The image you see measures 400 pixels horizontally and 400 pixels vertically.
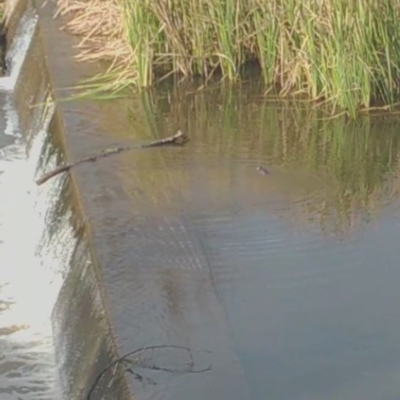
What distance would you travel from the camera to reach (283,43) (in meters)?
6.45

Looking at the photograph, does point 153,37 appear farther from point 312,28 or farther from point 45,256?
point 45,256

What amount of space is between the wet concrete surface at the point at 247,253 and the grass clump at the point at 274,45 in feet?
0.97

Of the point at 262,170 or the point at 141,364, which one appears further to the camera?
the point at 262,170

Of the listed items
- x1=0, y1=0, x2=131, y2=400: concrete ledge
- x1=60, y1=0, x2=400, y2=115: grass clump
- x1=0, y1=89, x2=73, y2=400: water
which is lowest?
x1=0, y1=89, x2=73, y2=400: water

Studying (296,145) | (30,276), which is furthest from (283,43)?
(30,276)

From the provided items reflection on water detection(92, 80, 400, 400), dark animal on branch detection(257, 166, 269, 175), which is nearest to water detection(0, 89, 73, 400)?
reflection on water detection(92, 80, 400, 400)

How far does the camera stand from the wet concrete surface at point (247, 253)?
3.52 m

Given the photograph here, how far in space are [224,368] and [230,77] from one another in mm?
3484

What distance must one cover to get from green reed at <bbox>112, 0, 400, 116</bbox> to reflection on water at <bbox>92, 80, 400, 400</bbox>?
22cm

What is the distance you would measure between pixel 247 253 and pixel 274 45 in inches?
95.5

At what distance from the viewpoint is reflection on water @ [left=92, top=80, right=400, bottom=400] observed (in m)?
3.56

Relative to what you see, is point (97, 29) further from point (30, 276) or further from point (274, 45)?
point (30, 276)

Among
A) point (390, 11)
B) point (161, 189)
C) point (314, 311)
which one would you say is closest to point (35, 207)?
point (161, 189)

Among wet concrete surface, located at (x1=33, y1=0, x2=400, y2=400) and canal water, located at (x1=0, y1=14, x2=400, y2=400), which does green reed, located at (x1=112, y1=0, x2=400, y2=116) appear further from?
wet concrete surface, located at (x1=33, y1=0, x2=400, y2=400)
